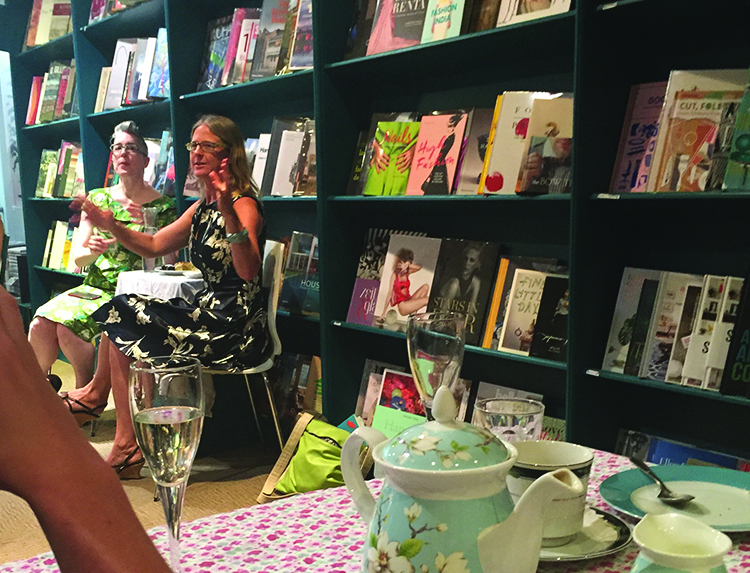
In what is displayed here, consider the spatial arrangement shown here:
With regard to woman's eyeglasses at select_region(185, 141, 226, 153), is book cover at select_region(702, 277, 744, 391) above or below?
below

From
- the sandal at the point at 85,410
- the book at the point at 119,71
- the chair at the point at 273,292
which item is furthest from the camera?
the book at the point at 119,71

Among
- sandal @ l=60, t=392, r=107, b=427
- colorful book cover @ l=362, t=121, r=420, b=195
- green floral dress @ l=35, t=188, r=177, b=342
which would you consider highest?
colorful book cover @ l=362, t=121, r=420, b=195

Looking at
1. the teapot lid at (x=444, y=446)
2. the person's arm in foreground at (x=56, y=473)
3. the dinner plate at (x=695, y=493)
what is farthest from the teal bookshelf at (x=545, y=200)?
the person's arm in foreground at (x=56, y=473)

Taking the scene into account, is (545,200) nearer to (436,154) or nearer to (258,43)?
(436,154)

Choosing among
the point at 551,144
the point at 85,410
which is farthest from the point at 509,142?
the point at 85,410

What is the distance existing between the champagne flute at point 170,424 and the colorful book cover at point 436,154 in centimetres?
192

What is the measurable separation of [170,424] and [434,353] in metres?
0.35

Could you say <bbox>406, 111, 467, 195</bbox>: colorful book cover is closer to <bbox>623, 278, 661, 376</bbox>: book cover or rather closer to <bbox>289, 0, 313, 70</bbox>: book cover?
<bbox>289, 0, 313, 70</bbox>: book cover

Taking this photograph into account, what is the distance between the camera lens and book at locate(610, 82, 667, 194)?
205 cm

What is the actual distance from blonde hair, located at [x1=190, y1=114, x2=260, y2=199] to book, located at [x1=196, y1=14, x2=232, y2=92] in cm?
60

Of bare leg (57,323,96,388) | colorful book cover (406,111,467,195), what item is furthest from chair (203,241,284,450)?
bare leg (57,323,96,388)

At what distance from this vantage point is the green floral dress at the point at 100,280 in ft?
12.0

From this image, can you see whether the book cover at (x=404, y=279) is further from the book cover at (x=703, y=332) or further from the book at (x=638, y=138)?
the book cover at (x=703, y=332)

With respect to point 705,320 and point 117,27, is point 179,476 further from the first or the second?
point 117,27
